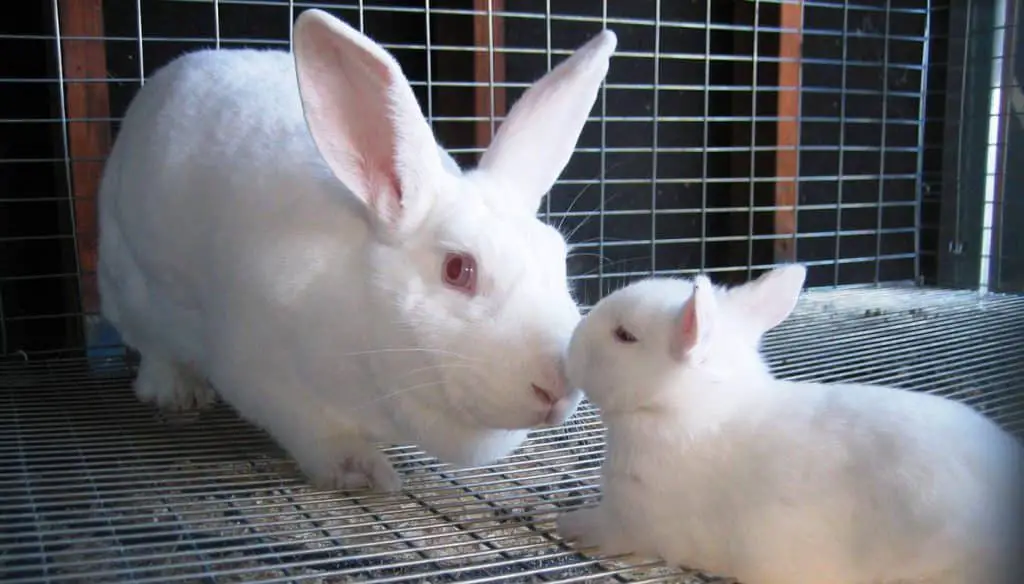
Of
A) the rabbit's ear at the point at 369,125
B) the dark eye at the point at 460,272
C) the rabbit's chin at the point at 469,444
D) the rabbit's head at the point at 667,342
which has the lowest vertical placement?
the rabbit's chin at the point at 469,444

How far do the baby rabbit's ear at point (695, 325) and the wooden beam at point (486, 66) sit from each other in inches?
52.3

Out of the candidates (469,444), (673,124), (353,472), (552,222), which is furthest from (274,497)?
(673,124)

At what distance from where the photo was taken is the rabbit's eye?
1.14 meters

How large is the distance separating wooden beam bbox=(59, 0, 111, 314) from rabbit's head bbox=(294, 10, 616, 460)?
1007 millimetres

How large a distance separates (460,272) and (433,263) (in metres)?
0.04

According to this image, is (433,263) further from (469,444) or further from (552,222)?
(552,222)

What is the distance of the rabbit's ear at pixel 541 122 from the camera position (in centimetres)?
147

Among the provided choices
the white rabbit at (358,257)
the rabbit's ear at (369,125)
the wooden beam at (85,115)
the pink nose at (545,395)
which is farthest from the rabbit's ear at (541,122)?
the wooden beam at (85,115)

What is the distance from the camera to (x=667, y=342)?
1106 millimetres

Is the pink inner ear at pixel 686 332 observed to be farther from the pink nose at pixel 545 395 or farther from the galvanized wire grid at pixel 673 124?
the galvanized wire grid at pixel 673 124

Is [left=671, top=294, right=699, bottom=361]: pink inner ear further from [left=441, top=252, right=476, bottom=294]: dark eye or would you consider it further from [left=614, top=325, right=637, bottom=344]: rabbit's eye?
[left=441, top=252, right=476, bottom=294]: dark eye

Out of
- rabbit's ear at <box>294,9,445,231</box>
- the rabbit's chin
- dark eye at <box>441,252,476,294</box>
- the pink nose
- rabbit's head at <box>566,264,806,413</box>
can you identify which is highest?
rabbit's ear at <box>294,9,445,231</box>

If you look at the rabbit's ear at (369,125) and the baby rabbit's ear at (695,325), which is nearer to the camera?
the baby rabbit's ear at (695,325)

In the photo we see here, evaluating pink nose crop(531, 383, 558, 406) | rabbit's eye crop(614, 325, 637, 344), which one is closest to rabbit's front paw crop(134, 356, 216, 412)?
pink nose crop(531, 383, 558, 406)
